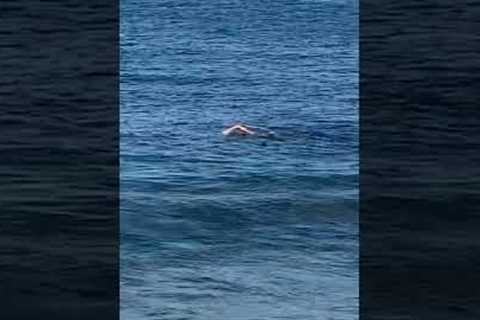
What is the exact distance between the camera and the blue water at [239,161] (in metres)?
4.64

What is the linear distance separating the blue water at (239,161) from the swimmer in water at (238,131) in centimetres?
3

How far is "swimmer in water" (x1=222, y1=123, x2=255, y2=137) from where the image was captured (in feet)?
15.5

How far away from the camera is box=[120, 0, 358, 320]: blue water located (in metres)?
4.64

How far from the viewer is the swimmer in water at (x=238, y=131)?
4715mm

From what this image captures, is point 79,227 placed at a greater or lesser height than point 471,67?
lesser

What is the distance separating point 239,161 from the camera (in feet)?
15.6

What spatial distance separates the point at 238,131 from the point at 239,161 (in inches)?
4.0

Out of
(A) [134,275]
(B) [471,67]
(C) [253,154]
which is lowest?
(A) [134,275]

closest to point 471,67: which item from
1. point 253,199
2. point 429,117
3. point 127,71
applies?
point 429,117

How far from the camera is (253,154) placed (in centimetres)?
475

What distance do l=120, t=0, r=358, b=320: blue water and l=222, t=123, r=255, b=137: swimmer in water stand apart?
0.03 metres

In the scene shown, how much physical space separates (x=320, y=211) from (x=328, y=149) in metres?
0.21

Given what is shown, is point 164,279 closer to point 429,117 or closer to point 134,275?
point 134,275

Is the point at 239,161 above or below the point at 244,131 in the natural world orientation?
below
